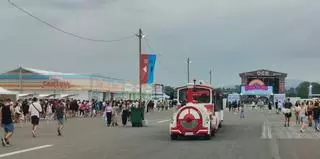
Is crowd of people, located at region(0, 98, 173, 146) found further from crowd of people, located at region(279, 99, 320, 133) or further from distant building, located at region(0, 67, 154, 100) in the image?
crowd of people, located at region(279, 99, 320, 133)

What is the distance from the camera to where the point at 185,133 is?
86.9ft

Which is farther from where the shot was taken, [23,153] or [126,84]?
[126,84]

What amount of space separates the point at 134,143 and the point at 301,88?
180m

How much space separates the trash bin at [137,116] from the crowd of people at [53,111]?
4.76ft

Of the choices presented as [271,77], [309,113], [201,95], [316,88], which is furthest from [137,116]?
[316,88]

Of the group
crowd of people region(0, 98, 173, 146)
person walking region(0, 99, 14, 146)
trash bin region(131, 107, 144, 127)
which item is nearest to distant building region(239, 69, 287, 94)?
crowd of people region(0, 98, 173, 146)

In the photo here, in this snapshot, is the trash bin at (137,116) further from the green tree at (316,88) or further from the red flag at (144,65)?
the green tree at (316,88)

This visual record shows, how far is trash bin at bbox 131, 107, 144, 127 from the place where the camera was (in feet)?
126

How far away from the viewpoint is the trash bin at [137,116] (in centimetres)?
3853

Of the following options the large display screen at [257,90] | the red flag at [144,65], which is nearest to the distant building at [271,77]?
the large display screen at [257,90]

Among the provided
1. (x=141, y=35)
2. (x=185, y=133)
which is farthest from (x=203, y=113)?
(x=141, y=35)

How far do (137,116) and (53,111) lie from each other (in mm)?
12175

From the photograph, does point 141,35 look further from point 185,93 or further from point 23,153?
point 23,153

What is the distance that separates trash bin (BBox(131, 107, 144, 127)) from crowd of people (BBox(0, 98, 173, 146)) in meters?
1.45
